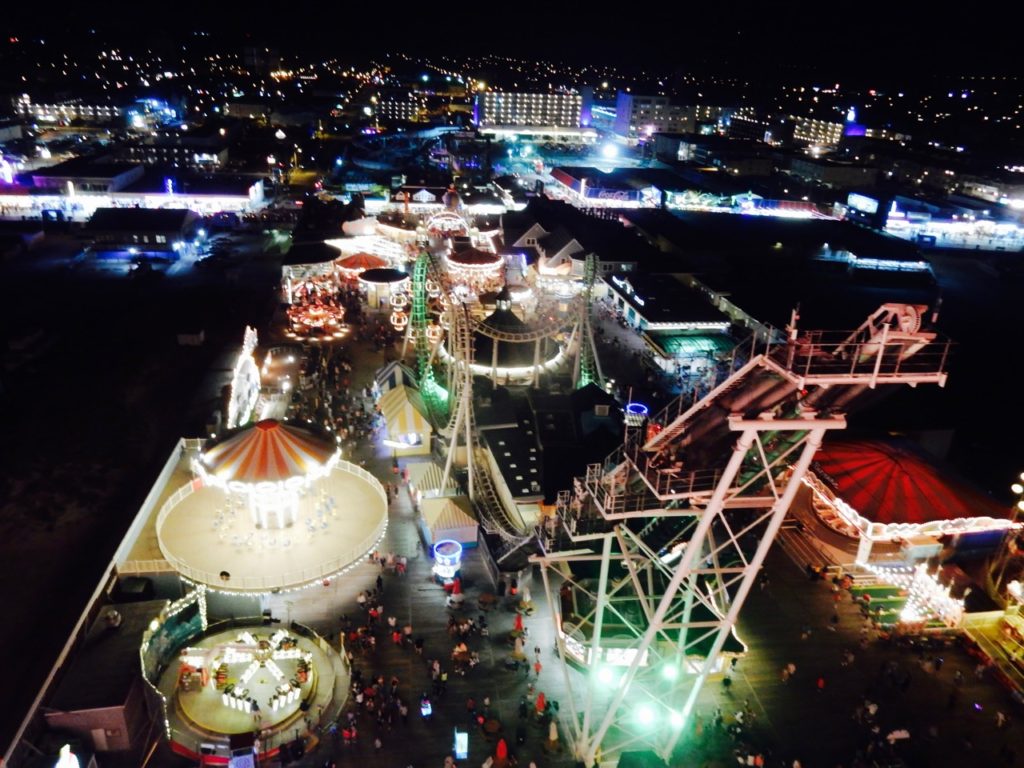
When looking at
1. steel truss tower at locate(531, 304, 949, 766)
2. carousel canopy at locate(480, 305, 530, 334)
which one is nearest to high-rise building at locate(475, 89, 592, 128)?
carousel canopy at locate(480, 305, 530, 334)

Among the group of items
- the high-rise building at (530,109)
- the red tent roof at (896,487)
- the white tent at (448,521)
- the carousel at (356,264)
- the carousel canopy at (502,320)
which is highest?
the high-rise building at (530,109)

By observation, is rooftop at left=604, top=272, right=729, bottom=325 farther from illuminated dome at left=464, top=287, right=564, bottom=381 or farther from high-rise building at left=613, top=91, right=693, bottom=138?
high-rise building at left=613, top=91, right=693, bottom=138

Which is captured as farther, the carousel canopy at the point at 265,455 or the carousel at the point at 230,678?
the carousel canopy at the point at 265,455

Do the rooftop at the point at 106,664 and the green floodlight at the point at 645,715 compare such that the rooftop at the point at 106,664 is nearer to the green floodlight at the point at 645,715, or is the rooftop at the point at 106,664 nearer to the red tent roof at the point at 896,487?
the green floodlight at the point at 645,715

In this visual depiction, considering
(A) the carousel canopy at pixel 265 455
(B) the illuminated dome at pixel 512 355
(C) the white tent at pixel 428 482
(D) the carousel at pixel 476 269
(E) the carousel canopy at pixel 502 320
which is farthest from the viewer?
(D) the carousel at pixel 476 269

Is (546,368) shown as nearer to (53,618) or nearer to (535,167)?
(53,618)

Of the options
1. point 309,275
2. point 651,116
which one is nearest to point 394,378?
point 309,275

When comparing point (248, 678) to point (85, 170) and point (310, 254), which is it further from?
point (85, 170)

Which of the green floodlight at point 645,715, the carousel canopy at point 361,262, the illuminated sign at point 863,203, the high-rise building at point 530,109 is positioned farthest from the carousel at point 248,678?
the high-rise building at point 530,109

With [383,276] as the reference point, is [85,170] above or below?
above
